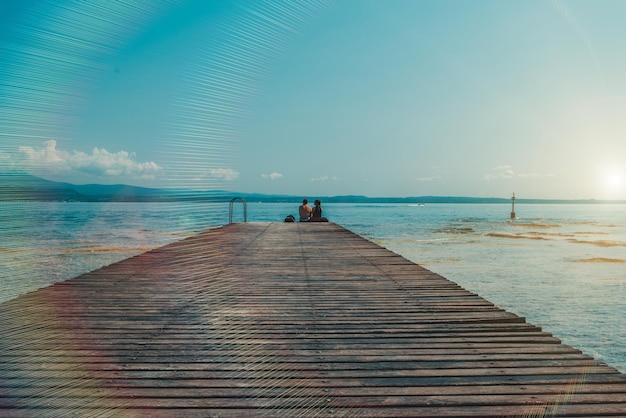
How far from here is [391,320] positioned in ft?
12.3

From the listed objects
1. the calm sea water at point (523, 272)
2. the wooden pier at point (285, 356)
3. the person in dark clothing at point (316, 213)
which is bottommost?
the calm sea water at point (523, 272)

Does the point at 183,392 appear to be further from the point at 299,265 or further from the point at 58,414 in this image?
the point at 299,265

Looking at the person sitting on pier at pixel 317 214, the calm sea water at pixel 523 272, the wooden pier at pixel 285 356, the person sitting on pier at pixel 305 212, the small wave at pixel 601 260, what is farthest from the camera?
the person sitting on pier at pixel 305 212

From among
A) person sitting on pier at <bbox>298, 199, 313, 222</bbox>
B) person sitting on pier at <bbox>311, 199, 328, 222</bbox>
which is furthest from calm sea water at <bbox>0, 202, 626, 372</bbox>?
person sitting on pier at <bbox>298, 199, 313, 222</bbox>

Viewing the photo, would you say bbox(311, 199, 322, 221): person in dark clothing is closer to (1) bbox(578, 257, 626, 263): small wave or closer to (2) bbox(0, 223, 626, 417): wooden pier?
(1) bbox(578, 257, 626, 263): small wave

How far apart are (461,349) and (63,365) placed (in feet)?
7.79

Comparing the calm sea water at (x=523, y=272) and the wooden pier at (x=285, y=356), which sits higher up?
the wooden pier at (x=285, y=356)

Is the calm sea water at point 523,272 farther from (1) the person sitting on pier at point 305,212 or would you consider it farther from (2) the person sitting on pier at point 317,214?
(1) the person sitting on pier at point 305,212

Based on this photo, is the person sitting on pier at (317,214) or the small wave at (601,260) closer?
the small wave at (601,260)

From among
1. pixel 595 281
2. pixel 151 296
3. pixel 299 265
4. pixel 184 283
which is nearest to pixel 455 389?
pixel 151 296

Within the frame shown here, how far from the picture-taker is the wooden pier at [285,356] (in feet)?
7.25

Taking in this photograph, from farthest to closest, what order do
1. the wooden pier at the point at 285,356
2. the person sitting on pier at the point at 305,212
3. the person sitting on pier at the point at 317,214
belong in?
the person sitting on pier at the point at 305,212, the person sitting on pier at the point at 317,214, the wooden pier at the point at 285,356

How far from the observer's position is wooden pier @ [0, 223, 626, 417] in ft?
7.25

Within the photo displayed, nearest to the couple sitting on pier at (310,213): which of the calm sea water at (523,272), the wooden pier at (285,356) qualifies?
the calm sea water at (523,272)
